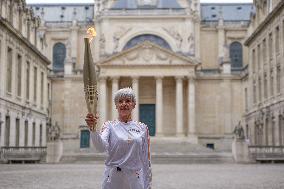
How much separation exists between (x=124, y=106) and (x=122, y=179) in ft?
2.36

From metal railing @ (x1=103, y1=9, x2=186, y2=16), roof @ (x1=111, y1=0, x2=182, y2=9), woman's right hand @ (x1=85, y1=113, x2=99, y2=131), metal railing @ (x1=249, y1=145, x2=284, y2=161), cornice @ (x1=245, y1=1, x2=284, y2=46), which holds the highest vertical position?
roof @ (x1=111, y1=0, x2=182, y2=9)

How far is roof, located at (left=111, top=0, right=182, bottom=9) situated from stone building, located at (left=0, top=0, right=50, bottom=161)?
1530 cm

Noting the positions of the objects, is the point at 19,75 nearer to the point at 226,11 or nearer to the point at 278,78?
the point at 278,78

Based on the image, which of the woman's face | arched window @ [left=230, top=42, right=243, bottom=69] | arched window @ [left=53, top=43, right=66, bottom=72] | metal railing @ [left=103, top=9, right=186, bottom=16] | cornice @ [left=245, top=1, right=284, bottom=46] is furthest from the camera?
arched window @ [left=53, top=43, right=66, bottom=72]

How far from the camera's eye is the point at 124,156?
5.56 metres

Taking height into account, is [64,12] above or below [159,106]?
above

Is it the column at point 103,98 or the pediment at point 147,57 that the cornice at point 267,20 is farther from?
the column at point 103,98

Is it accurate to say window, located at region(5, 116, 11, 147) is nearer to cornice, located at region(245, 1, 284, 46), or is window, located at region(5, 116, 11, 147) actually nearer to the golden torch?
cornice, located at region(245, 1, 284, 46)

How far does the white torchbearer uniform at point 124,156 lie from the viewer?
5.50 metres

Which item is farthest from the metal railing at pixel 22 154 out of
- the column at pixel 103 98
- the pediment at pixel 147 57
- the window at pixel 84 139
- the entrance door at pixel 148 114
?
the entrance door at pixel 148 114

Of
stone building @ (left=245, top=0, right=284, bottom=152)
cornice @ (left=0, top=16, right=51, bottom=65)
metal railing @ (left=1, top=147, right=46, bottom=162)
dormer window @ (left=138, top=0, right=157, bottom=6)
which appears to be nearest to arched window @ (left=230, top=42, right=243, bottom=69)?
dormer window @ (left=138, top=0, right=157, bottom=6)

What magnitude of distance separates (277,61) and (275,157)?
31.8 feet

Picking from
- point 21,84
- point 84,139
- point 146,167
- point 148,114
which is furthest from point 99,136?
point 84,139

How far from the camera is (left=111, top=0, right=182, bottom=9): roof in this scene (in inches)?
2842
